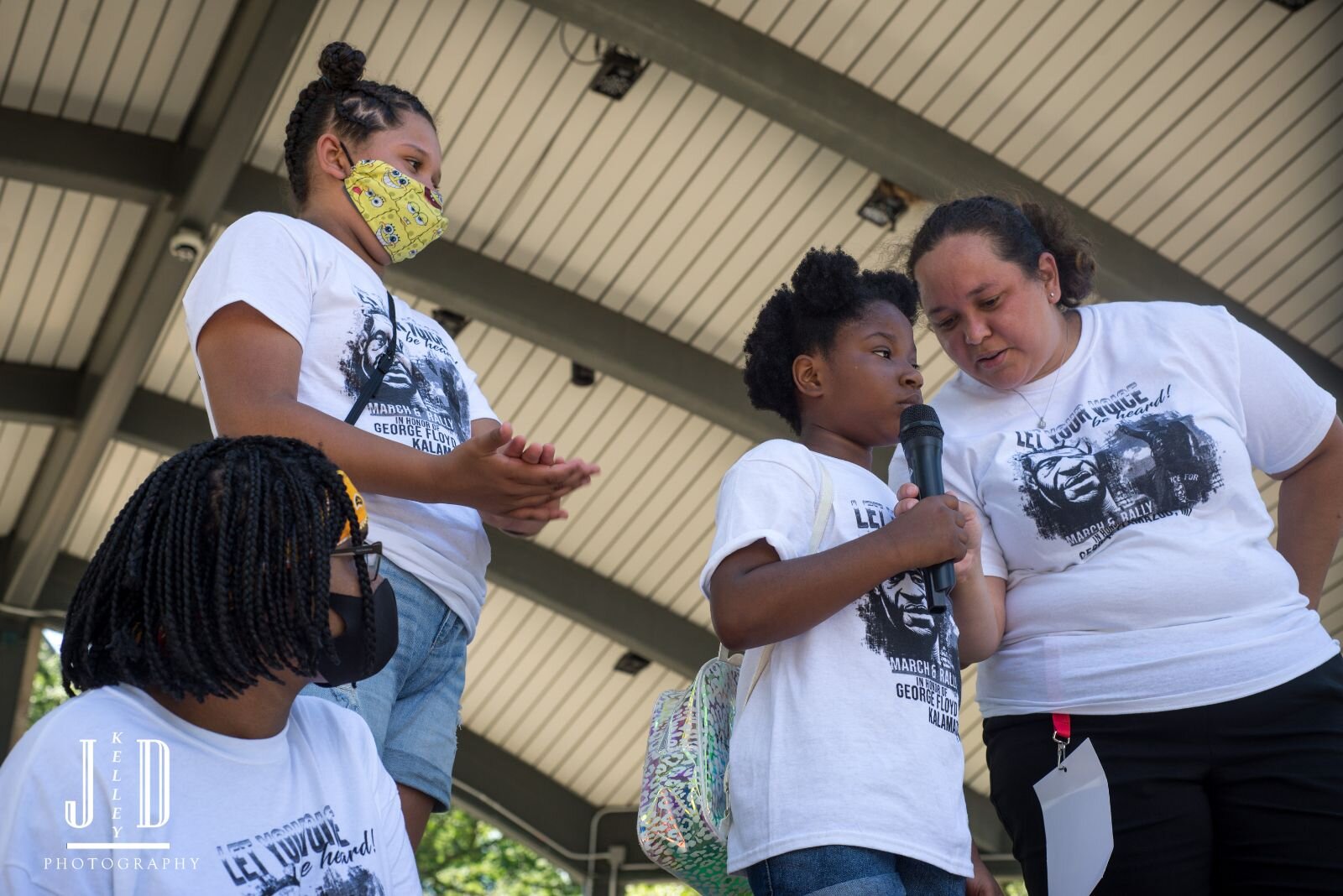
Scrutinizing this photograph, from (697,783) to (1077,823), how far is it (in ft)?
1.96

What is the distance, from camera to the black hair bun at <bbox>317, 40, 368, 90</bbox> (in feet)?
8.67

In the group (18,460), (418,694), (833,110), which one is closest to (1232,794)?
(418,694)

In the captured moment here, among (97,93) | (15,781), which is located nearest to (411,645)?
(15,781)

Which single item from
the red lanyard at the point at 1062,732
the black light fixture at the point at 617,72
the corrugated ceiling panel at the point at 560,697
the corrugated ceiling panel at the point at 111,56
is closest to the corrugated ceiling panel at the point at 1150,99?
the black light fixture at the point at 617,72

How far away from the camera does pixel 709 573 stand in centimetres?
222

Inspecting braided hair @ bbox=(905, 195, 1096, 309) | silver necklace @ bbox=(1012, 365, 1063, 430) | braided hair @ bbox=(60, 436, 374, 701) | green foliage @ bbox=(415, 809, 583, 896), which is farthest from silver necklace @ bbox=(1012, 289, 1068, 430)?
green foliage @ bbox=(415, 809, 583, 896)

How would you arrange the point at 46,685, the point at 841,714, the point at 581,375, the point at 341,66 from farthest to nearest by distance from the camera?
the point at 46,685 < the point at 581,375 < the point at 341,66 < the point at 841,714

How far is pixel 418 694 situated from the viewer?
7.22 ft

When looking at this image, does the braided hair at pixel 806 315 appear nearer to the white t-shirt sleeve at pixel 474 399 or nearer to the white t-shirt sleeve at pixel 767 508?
the white t-shirt sleeve at pixel 767 508

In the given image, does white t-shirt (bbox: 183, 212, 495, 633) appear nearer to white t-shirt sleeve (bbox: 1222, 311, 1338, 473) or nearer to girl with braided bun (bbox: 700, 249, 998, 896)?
girl with braided bun (bbox: 700, 249, 998, 896)

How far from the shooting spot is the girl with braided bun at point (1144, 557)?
85.6 inches

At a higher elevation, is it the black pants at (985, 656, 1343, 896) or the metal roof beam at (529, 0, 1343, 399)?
the metal roof beam at (529, 0, 1343, 399)

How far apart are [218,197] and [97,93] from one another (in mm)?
885

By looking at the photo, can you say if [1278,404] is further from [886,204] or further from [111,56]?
[111,56]
